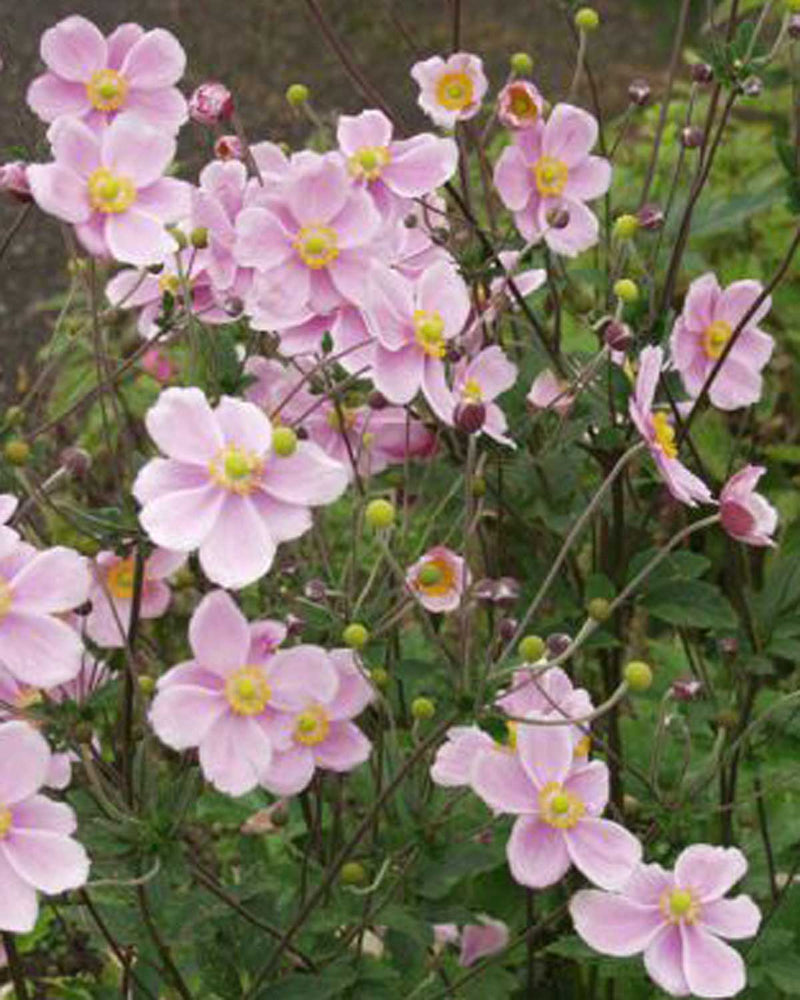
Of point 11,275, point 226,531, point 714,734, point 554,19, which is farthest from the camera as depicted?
point 554,19

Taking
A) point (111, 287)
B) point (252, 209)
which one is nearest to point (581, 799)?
point (252, 209)

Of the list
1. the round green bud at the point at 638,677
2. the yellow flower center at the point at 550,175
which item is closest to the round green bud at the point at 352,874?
the round green bud at the point at 638,677

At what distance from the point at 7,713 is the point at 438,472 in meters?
0.54

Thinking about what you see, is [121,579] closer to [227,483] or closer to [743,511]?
[227,483]

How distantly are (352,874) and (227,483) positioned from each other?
1.66 feet

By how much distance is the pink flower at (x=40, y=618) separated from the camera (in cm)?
128

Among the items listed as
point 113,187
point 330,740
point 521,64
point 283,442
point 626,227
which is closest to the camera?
point 283,442

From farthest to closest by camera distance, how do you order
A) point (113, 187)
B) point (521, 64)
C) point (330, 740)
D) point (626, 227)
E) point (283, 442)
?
point (521, 64), point (626, 227), point (330, 740), point (113, 187), point (283, 442)

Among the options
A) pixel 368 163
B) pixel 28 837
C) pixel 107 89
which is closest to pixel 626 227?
pixel 368 163

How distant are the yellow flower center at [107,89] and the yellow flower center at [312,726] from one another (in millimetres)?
518

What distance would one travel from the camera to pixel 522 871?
1.49 meters

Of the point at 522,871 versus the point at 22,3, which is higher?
the point at 522,871

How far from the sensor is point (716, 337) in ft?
5.66

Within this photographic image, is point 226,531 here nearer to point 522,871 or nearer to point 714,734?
point 522,871
